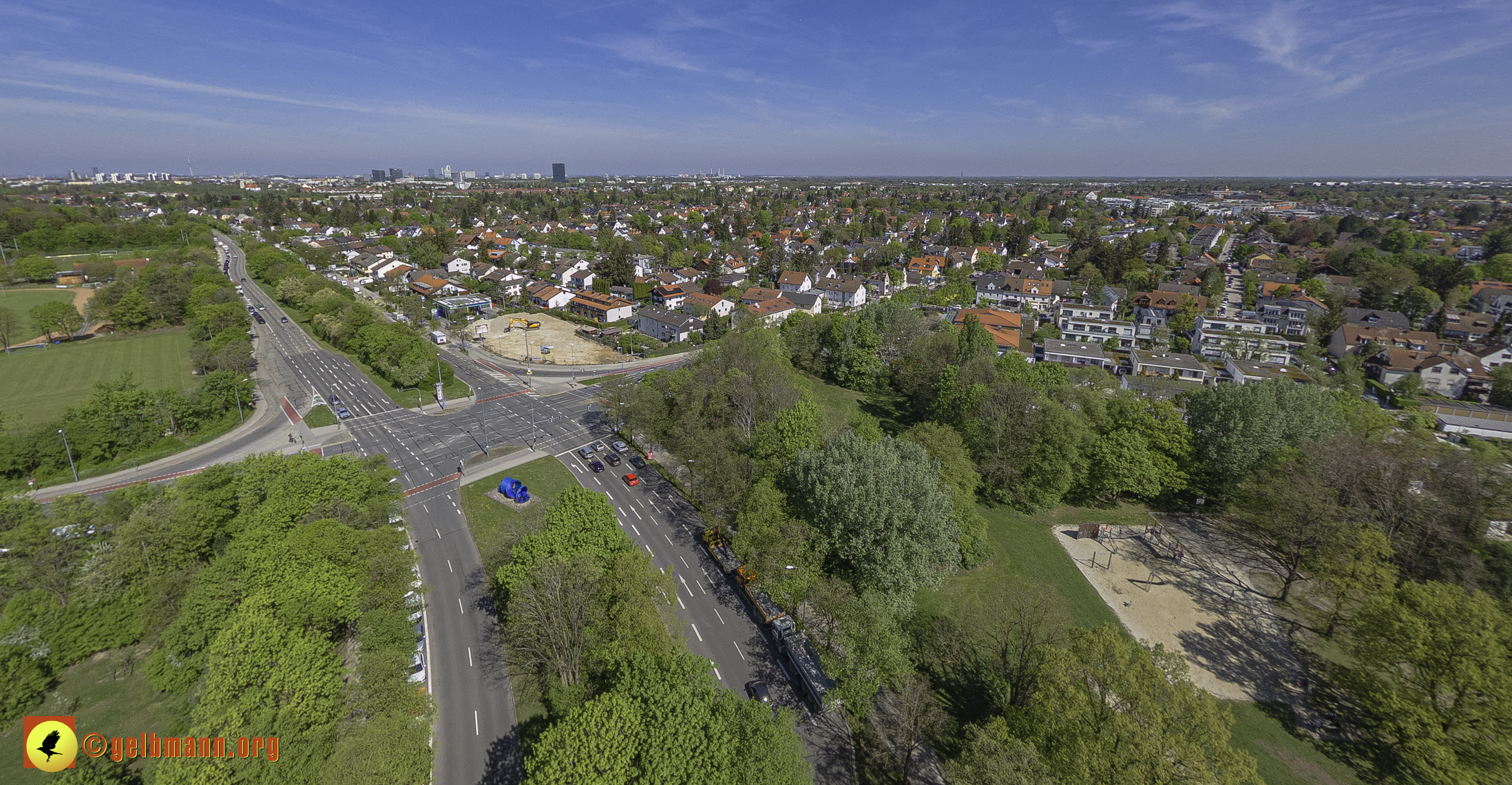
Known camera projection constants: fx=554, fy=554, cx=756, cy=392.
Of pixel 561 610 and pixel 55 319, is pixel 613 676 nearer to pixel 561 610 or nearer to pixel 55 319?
pixel 561 610

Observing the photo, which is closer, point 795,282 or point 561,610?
point 561,610

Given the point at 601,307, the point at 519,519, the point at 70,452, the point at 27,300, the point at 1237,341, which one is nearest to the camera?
the point at 519,519

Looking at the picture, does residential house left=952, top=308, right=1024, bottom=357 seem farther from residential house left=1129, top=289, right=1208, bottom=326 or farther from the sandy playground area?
the sandy playground area

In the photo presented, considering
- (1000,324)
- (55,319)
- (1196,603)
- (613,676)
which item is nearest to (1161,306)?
(1000,324)

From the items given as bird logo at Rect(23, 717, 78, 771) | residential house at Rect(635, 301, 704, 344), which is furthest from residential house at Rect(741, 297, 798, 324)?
bird logo at Rect(23, 717, 78, 771)

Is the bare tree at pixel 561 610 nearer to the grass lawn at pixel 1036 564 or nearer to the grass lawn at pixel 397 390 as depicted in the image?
the grass lawn at pixel 1036 564

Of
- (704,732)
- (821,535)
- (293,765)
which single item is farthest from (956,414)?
(293,765)
